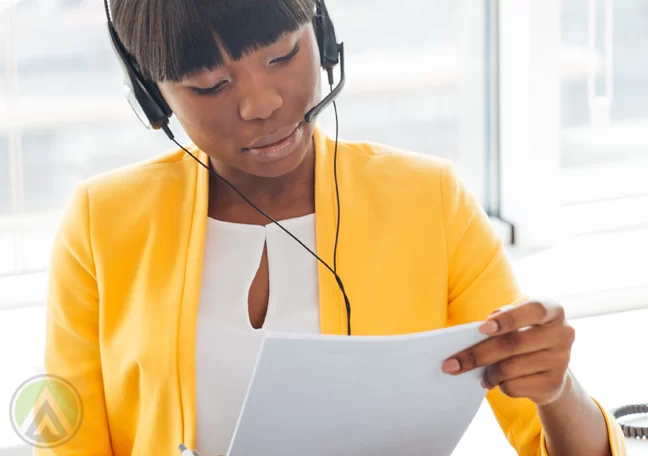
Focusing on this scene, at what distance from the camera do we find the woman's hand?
83 centimetres

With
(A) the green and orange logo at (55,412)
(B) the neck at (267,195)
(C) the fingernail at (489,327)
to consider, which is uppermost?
(B) the neck at (267,195)

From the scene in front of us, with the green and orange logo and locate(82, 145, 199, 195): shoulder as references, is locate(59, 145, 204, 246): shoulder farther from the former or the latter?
the green and orange logo

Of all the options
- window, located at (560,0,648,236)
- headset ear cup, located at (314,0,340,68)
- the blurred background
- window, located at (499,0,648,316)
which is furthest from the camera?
window, located at (560,0,648,236)

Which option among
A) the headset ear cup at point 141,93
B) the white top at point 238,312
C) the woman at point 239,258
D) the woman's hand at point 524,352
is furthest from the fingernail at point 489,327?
the headset ear cup at point 141,93

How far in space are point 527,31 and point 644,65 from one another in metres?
0.44

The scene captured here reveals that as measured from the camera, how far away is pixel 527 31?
184 cm

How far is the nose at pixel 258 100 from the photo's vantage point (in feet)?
3.20

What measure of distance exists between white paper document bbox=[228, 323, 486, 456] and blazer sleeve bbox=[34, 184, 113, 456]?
0.34 meters

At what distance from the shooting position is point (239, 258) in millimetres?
1131

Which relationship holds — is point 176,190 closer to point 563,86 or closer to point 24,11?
point 24,11

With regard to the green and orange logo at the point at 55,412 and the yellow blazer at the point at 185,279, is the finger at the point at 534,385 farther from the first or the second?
the green and orange logo at the point at 55,412

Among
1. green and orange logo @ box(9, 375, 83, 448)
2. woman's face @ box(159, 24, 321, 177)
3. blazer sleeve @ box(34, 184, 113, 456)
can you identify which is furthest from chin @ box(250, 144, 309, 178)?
green and orange logo @ box(9, 375, 83, 448)

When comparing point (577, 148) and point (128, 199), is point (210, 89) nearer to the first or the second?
point (128, 199)

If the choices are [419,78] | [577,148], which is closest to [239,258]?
[419,78]
